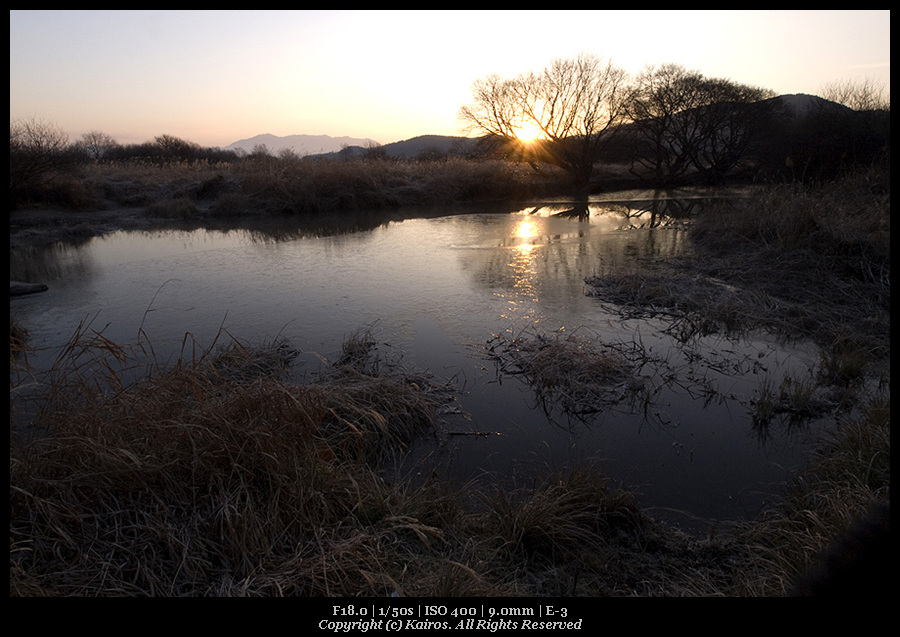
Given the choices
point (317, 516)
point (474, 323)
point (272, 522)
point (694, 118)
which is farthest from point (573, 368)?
point (694, 118)

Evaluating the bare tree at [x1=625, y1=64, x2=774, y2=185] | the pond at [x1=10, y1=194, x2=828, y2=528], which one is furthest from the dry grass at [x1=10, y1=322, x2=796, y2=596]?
the bare tree at [x1=625, y1=64, x2=774, y2=185]

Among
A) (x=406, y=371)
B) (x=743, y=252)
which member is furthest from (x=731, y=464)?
(x=743, y=252)

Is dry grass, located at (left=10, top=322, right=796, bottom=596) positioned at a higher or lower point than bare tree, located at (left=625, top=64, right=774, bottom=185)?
lower

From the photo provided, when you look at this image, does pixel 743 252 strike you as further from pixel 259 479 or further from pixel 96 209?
pixel 96 209

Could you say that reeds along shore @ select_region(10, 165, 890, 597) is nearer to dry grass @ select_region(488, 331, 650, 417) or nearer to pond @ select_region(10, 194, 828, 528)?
pond @ select_region(10, 194, 828, 528)

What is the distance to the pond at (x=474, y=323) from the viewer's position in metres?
3.15

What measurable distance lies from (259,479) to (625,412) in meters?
2.62

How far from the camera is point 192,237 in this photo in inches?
442

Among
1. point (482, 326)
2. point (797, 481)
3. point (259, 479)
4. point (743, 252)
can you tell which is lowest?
point (797, 481)

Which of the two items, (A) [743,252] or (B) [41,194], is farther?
(B) [41,194]

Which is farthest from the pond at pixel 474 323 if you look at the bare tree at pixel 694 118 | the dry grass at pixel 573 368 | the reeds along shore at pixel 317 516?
the bare tree at pixel 694 118

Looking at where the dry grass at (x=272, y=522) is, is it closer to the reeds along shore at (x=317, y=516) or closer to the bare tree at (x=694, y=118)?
the reeds along shore at (x=317, y=516)

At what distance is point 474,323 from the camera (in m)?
5.56

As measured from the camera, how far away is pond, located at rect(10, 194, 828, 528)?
3.15 metres
